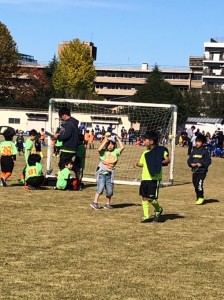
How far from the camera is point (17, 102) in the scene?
75188 mm

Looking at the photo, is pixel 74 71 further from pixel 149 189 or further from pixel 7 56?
pixel 149 189

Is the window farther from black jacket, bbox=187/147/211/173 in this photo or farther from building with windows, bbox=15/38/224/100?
black jacket, bbox=187/147/211/173

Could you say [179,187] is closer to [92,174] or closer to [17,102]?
[92,174]

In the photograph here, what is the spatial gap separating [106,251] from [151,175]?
Result: 274 cm

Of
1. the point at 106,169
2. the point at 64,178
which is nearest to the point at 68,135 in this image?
the point at 64,178

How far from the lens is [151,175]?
378 inches

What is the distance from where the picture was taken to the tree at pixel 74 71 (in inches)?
2933

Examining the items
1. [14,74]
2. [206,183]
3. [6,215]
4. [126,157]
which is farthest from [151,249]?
[14,74]

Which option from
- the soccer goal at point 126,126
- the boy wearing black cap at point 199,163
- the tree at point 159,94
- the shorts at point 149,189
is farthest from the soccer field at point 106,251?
the tree at point 159,94

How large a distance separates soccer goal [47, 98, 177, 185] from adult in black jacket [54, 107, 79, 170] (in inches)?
122

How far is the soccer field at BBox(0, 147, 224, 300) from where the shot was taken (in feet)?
17.9

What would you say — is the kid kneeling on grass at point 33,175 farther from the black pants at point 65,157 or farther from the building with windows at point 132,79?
the building with windows at point 132,79

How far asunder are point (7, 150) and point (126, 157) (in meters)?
15.4

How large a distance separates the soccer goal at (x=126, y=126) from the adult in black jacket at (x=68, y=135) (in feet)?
10.2
